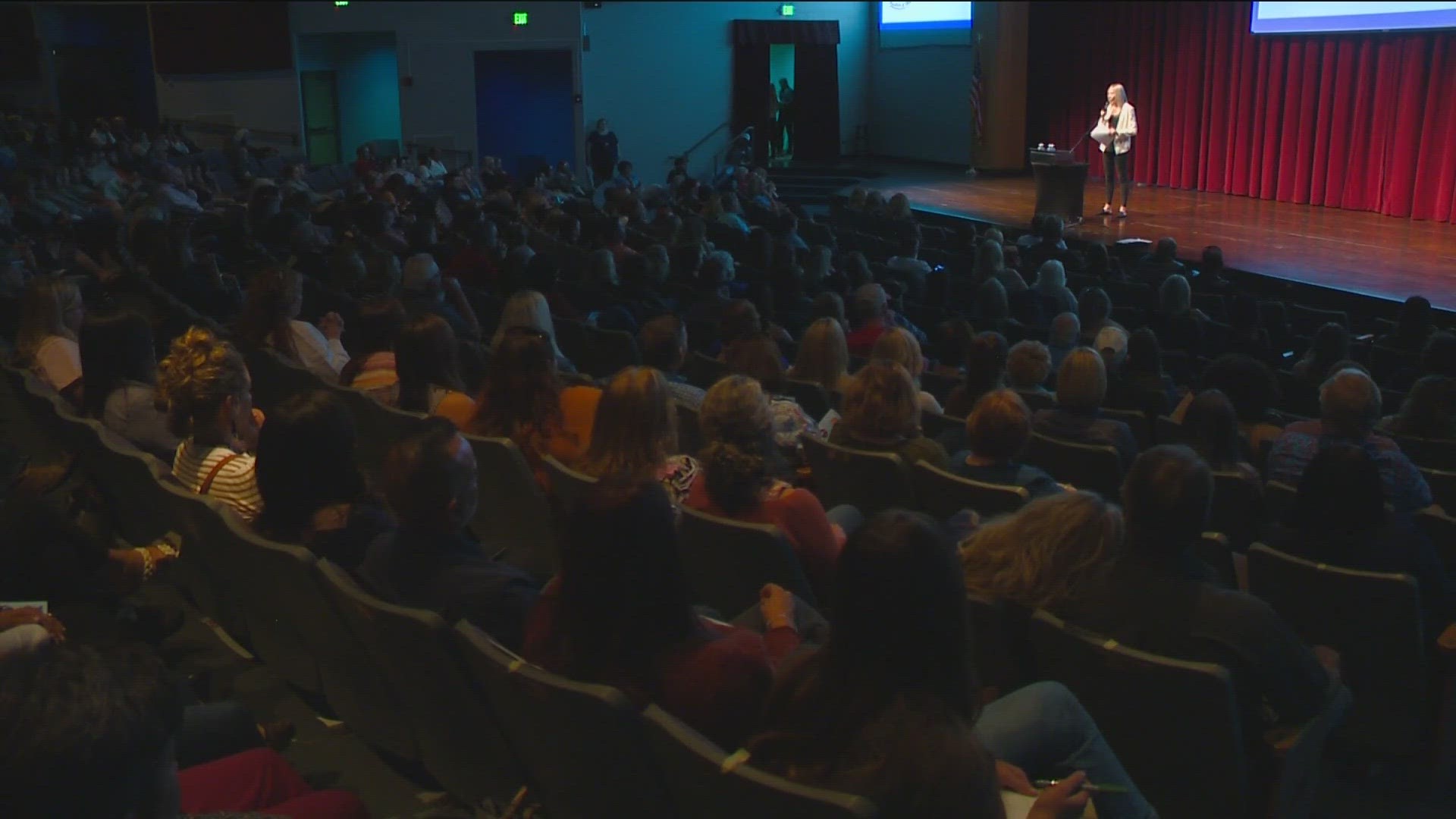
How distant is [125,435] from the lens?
A: 147 inches

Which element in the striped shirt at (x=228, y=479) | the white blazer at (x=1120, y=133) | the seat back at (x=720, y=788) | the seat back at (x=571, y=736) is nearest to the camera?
the seat back at (x=720, y=788)

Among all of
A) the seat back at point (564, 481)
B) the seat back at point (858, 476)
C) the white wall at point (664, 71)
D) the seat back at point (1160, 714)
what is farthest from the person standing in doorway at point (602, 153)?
the seat back at point (1160, 714)

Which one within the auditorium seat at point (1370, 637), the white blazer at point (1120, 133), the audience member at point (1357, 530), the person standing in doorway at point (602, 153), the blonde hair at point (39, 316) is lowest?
the auditorium seat at point (1370, 637)

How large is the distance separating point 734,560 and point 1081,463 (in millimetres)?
1458

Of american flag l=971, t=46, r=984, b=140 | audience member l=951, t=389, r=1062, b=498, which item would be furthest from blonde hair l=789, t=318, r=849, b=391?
american flag l=971, t=46, r=984, b=140

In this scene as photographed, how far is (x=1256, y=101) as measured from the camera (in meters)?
13.8

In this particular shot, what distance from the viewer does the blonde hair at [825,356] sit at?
190 inches

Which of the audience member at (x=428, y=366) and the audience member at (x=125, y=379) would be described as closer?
the audience member at (x=125, y=379)

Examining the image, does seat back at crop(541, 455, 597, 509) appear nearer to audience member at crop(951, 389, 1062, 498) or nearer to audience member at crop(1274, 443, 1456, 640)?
audience member at crop(951, 389, 1062, 498)

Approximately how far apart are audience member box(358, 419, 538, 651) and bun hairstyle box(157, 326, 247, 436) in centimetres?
92

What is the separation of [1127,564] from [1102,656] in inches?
10.9

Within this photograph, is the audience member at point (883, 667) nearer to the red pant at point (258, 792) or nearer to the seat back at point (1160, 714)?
the seat back at point (1160, 714)

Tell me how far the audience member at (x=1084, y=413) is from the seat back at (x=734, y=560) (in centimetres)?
151

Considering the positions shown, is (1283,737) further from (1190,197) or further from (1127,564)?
(1190,197)
